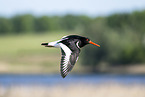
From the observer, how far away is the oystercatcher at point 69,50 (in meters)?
5.78

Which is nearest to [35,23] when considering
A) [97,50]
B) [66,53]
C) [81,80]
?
[97,50]

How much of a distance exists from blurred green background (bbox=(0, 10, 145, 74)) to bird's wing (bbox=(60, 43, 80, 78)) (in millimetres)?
25320

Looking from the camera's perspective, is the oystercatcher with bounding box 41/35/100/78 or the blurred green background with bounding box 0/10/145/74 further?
the blurred green background with bounding box 0/10/145/74

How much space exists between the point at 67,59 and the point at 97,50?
27.4 m

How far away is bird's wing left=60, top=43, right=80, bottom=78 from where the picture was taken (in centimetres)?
575

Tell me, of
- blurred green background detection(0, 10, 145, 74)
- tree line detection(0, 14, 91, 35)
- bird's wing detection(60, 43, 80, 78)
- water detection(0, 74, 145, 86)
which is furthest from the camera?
tree line detection(0, 14, 91, 35)

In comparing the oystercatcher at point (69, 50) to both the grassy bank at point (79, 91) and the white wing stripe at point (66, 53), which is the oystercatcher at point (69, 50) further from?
the grassy bank at point (79, 91)

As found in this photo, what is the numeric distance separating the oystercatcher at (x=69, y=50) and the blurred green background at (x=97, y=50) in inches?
985

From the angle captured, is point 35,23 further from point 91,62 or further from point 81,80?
point 81,80

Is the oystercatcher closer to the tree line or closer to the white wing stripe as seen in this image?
the white wing stripe

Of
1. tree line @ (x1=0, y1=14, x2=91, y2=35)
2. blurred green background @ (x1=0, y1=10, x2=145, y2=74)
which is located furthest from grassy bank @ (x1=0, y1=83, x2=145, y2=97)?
tree line @ (x1=0, y1=14, x2=91, y2=35)

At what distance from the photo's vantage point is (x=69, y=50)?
19.8 ft

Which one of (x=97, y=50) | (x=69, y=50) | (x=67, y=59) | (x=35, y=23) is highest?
(x=69, y=50)

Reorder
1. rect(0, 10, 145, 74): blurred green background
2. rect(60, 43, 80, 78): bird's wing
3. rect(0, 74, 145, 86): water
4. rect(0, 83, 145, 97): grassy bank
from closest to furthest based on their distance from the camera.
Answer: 1. rect(60, 43, 80, 78): bird's wing
2. rect(0, 83, 145, 97): grassy bank
3. rect(0, 74, 145, 86): water
4. rect(0, 10, 145, 74): blurred green background
